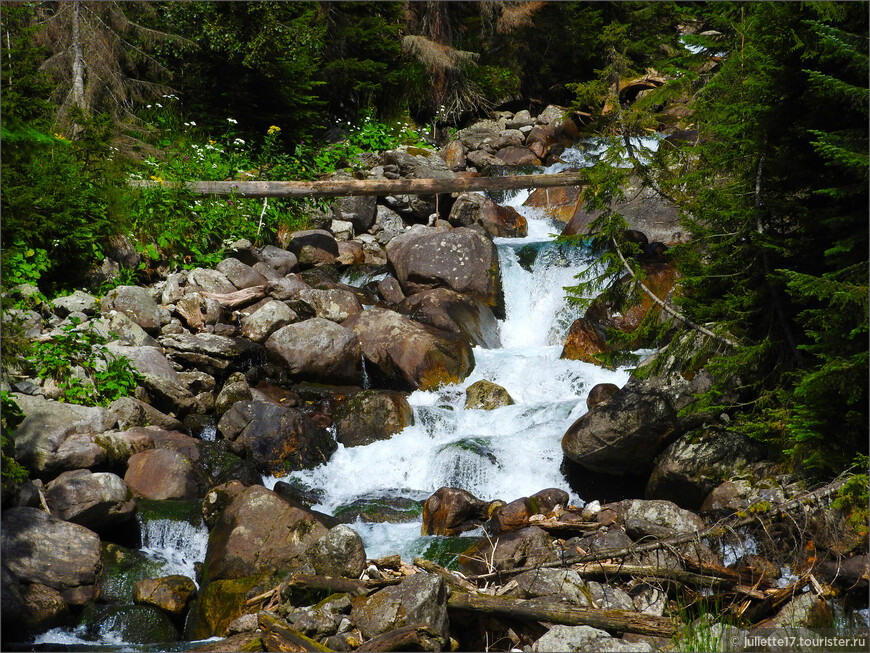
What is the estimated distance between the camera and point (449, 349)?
36.0ft

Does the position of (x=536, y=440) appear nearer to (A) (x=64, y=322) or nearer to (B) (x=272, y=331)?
(B) (x=272, y=331)

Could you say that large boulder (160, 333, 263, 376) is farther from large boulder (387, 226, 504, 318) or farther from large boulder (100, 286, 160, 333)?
large boulder (387, 226, 504, 318)

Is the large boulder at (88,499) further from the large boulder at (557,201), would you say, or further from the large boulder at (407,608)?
the large boulder at (557,201)

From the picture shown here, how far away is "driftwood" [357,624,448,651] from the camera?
183 inches

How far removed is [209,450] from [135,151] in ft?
25.4

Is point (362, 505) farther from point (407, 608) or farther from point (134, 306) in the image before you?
point (134, 306)

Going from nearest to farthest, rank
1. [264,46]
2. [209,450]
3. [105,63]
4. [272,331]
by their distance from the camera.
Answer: [209,450] < [272,331] < [105,63] < [264,46]

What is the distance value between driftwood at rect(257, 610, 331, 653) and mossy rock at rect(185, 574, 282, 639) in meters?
0.60

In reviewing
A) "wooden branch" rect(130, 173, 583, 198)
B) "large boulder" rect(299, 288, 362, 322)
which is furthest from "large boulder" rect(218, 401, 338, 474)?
"wooden branch" rect(130, 173, 583, 198)

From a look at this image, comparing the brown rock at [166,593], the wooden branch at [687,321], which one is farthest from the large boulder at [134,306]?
the wooden branch at [687,321]

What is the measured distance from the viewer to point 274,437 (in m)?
8.78

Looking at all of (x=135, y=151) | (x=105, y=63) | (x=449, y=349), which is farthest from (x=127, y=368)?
(x=105, y=63)

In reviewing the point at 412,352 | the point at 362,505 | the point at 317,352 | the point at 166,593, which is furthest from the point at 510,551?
the point at 317,352

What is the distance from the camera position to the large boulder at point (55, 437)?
6.89 meters
